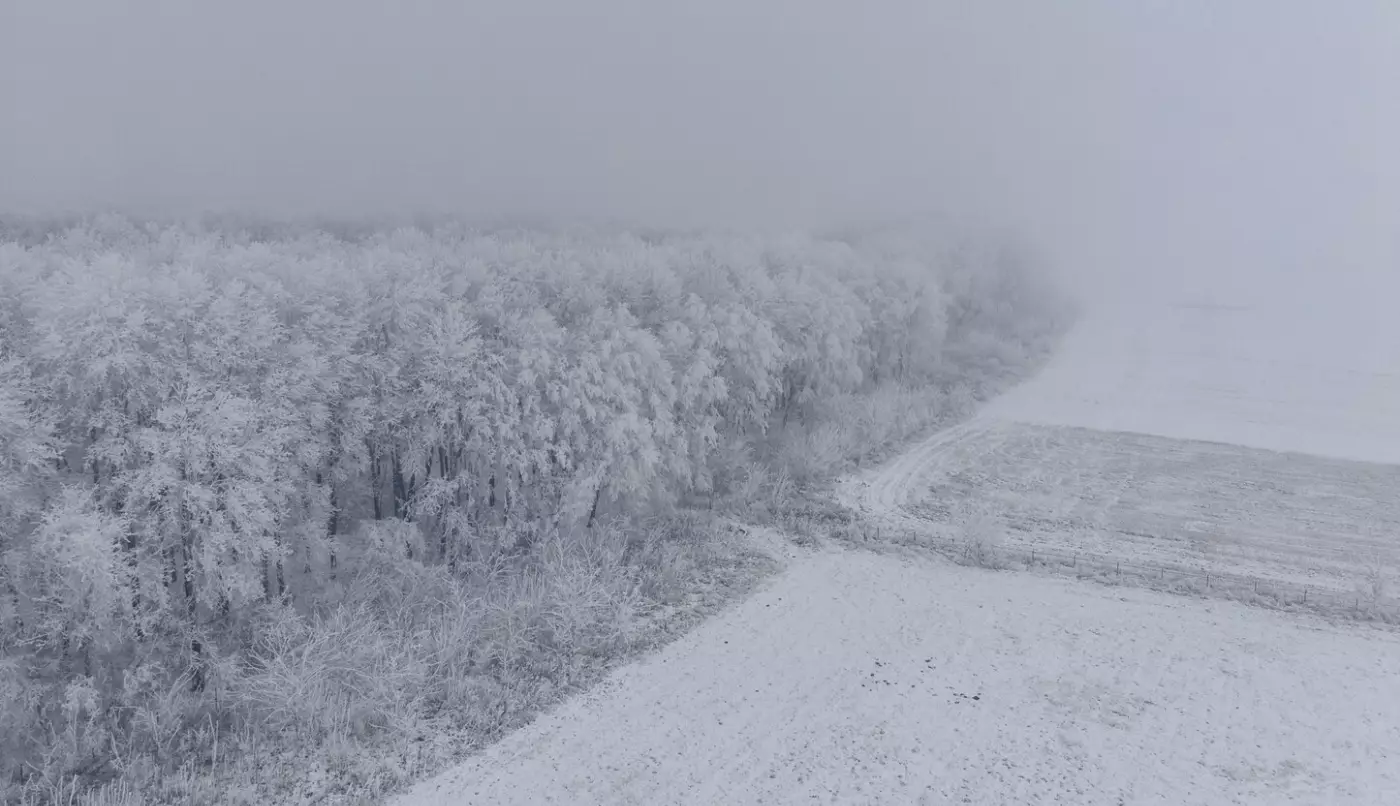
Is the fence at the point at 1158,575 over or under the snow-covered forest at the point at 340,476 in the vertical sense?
under

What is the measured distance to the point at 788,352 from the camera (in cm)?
4081

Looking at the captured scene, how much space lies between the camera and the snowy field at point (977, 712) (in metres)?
17.1

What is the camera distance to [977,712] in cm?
1972

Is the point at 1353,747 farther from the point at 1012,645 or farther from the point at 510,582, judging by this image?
the point at 510,582

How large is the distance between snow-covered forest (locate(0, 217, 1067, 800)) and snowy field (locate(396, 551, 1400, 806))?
279 cm

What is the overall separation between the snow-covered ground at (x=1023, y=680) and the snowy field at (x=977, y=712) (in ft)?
0.20

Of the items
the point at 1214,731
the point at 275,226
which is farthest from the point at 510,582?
the point at 275,226

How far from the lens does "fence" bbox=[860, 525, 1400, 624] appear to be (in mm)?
24766

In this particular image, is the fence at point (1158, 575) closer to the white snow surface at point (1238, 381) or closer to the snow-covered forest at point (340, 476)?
the snow-covered forest at point (340, 476)

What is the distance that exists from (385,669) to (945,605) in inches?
630

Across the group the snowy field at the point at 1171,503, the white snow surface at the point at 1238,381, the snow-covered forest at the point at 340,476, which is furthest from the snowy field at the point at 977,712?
the white snow surface at the point at 1238,381

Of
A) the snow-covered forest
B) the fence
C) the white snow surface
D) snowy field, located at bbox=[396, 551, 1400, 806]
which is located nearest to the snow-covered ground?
snowy field, located at bbox=[396, 551, 1400, 806]

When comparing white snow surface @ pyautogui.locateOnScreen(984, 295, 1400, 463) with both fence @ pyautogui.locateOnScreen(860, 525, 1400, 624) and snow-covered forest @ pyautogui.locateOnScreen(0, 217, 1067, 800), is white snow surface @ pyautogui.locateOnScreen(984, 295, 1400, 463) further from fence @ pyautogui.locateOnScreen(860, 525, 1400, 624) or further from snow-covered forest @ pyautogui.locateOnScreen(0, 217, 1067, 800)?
snow-covered forest @ pyautogui.locateOnScreen(0, 217, 1067, 800)

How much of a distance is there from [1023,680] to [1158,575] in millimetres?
9050
